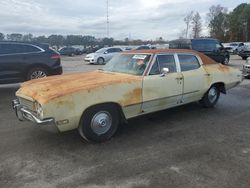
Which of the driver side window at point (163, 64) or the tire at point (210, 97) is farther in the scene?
the tire at point (210, 97)

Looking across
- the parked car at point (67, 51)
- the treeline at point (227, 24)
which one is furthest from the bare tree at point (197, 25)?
the parked car at point (67, 51)

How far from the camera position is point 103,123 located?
4.82 m

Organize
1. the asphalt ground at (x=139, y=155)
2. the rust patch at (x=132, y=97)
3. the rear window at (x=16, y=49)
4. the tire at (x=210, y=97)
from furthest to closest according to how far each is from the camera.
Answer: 1. the rear window at (x=16, y=49)
2. the tire at (x=210, y=97)
3. the rust patch at (x=132, y=97)
4. the asphalt ground at (x=139, y=155)

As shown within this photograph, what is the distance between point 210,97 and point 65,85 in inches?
153

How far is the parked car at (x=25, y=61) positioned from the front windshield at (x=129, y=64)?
4202 mm

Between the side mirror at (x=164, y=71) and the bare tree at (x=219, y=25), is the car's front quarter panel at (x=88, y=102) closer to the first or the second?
the side mirror at (x=164, y=71)

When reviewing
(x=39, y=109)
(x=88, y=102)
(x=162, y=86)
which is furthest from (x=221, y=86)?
(x=39, y=109)

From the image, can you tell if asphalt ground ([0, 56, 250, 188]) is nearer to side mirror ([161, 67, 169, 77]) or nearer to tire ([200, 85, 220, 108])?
Answer: tire ([200, 85, 220, 108])

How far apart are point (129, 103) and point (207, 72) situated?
2.58 m

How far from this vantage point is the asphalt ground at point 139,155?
3596 millimetres

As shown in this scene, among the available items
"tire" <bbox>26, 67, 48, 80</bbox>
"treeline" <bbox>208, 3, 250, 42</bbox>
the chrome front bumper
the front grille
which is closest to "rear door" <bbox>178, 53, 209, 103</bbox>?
the chrome front bumper

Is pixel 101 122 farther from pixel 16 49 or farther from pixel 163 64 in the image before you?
pixel 16 49

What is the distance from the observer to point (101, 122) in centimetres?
478

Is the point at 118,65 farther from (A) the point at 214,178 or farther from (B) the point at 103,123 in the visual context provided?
(A) the point at 214,178
